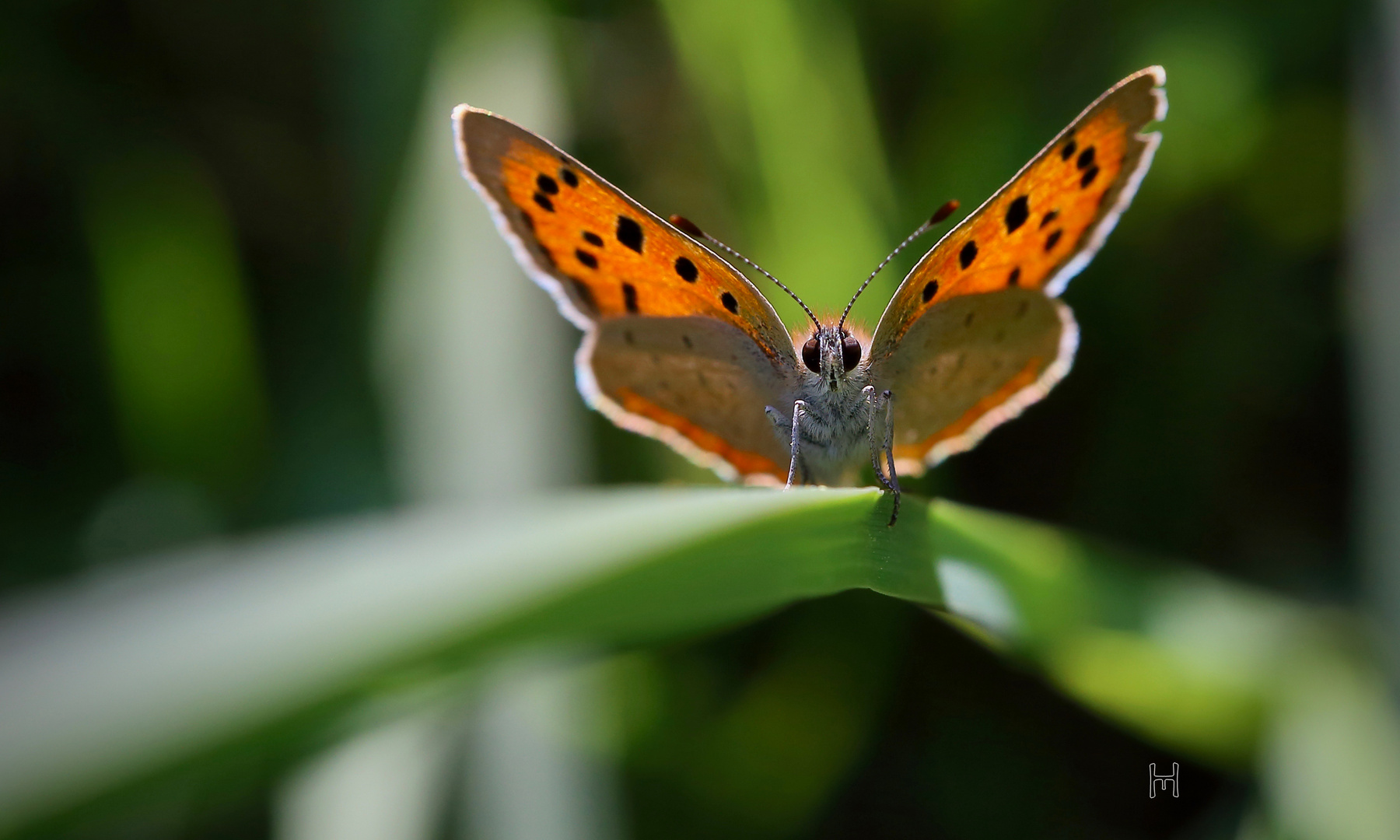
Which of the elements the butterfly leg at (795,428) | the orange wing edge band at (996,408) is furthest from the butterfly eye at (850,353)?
the orange wing edge band at (996,408)

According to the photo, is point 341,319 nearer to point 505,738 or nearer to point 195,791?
point 505,738

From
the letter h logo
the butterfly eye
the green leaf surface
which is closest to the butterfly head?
the butterfly eye

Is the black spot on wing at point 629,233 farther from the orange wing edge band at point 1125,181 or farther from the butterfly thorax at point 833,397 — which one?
the orange wing edge band at point 1125,181

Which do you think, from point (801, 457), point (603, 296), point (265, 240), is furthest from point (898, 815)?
point (265, 240)

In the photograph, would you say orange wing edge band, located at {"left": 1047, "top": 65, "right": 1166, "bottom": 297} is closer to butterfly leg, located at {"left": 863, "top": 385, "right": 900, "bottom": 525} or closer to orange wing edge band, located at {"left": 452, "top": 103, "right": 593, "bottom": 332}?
butterfly leg, located at {"left": 863, "top": 385, "right": 900, "bottom": 525}

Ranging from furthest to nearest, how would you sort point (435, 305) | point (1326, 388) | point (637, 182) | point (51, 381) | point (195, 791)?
point (637, 182)
point (51, 381)
point (1326, 388)
point (435, 305)
point (195, 791)

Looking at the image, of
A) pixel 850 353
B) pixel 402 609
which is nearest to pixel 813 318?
pixel 850 353

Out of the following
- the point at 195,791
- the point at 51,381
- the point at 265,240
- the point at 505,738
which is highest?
the point at 265,240
